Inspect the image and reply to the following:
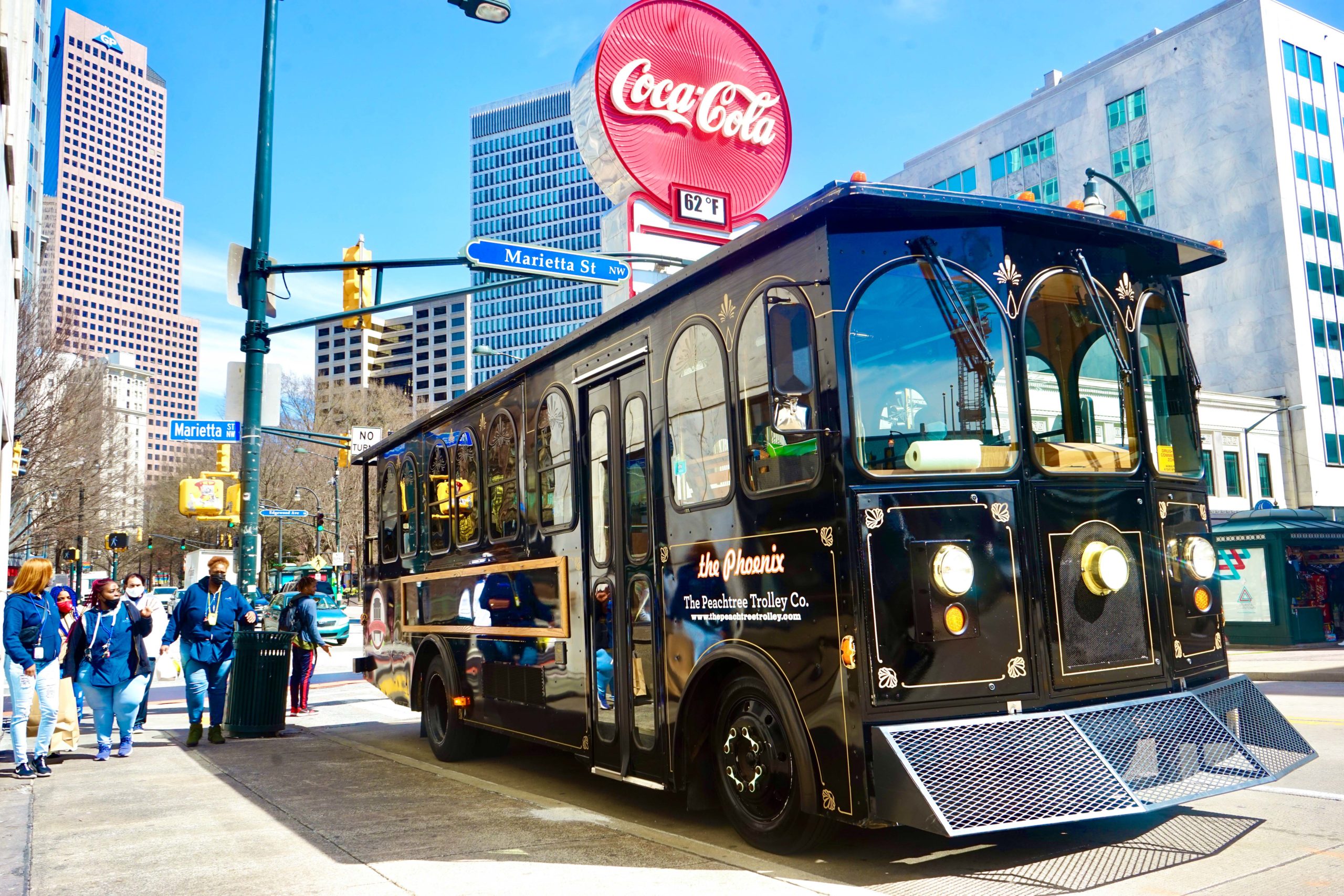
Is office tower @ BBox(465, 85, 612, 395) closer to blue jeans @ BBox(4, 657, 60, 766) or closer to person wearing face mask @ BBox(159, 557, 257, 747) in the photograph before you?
person wearing face mask @ BBox(159, 557, 257, 747)

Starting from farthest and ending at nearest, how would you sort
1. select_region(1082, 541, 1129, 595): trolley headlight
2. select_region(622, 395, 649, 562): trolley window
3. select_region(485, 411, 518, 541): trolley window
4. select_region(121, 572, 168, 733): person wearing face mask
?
1. select_region(121, 572, 168, 733): person wearing face mask
2. select_region(485, 411, 518, 541): trolley window
3. select_region(622, 395, 649, 562): trolley window
4. select_region(1082, 541, 1129, 595): trolley headlight

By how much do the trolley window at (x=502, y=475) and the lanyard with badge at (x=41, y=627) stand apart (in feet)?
13.4

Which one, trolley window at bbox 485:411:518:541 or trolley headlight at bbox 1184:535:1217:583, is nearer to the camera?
trolley headlight at bbox 1184:535:1217:583


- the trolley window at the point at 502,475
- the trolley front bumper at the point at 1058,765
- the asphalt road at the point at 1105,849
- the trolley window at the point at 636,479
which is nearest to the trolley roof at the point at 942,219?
the trolley window at the point at 636,479

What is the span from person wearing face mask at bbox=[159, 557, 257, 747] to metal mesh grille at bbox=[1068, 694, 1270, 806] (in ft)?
30.3

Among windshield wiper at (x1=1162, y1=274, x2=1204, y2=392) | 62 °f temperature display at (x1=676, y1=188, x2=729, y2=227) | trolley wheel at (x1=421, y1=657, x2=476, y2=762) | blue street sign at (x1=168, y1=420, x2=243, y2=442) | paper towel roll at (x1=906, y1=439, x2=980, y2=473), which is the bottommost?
trolley wheel at (x1=421, y1=657, x2=476, y2=762)

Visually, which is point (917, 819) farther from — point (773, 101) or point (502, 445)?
point (773, 101)

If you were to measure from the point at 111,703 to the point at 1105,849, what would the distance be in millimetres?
9221

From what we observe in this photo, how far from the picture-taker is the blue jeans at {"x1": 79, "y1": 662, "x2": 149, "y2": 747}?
10.6 meters

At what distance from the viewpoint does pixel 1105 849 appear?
5.57m

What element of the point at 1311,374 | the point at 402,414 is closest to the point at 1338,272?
the point at 1311,374

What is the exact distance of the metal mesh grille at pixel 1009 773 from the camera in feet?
15.6

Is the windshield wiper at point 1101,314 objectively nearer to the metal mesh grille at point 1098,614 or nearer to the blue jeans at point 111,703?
the metal mesh grille at point 1098,614

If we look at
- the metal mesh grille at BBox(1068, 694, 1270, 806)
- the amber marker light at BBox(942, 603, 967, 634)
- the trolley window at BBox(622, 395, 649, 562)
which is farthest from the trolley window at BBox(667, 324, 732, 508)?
the metal mesh grille at BBox(1068, 694, 1270, 806)
